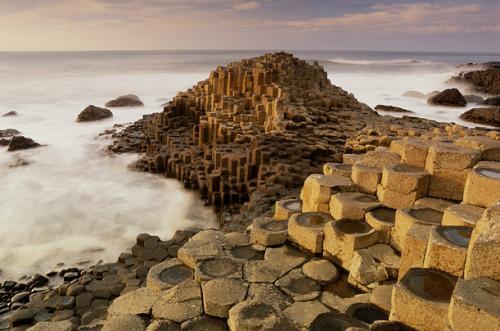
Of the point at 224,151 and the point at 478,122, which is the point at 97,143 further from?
the point at 478,122

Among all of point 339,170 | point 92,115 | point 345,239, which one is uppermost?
point 339,170

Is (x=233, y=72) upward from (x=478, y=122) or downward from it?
upward

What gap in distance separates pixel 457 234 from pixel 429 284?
1.60 ft

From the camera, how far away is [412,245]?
10.5 feet

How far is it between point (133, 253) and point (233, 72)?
9.15 metres

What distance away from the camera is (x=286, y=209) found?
4.76 m

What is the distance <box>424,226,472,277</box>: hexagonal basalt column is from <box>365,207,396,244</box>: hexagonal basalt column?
2.48 feet

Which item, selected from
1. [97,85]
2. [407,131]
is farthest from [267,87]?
[97,85]

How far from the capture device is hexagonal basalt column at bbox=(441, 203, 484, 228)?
3.20 m

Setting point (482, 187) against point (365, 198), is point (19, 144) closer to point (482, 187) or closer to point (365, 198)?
point (365, 198)

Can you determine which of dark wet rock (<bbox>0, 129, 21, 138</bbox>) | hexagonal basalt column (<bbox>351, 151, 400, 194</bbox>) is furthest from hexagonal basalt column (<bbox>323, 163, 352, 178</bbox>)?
dark wet rock (<bbox>0, 129, 21, 138</bbox>)

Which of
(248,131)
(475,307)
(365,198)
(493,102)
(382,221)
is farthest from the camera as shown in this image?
(493,102)

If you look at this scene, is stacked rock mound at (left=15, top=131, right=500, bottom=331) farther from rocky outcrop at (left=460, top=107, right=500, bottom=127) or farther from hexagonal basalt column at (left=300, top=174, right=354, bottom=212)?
rocky outcrop at (left=460, top=107, right=500, bottom=127)

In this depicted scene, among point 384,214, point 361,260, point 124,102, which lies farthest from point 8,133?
point 361,260
